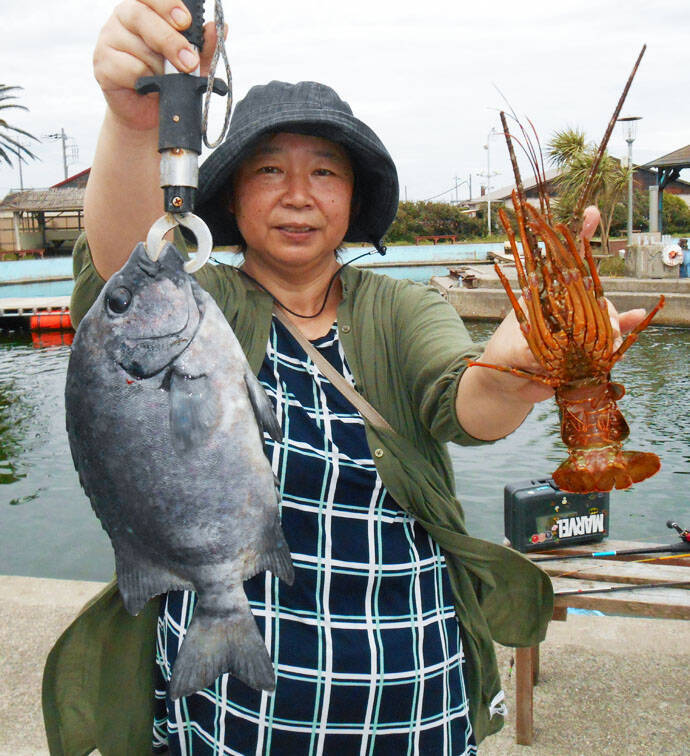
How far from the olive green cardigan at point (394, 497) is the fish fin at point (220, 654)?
1.39ft

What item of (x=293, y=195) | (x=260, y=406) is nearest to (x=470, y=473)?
(x=293, y=195)

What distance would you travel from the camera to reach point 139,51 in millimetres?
1636

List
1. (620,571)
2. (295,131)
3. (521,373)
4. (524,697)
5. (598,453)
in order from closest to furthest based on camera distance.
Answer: (521,373), (295,131), (598,453), (524,697), (620,571)

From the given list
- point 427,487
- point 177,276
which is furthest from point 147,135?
point 427,487

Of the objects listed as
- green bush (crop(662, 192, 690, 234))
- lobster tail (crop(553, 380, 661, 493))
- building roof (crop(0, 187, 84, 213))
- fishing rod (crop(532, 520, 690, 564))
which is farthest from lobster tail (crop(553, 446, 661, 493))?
green bush (crop(662, 192, 690, 234))

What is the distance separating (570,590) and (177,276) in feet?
8.38

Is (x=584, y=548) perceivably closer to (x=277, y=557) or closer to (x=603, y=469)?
(x=603, y=469)

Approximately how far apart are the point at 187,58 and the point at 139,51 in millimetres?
124

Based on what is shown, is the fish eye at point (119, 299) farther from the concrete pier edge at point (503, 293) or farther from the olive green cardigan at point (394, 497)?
the concrete pier edge at point (503, 293)

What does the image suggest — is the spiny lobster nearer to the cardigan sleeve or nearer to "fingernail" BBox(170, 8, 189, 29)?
the cardigan sleeve

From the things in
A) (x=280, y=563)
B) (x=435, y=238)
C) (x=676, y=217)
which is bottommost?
(x=280, y=563)

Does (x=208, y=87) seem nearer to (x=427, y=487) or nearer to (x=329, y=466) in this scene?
(x=329, y=466)

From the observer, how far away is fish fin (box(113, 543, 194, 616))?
1.82m

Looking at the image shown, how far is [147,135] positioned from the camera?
5.92 feet
